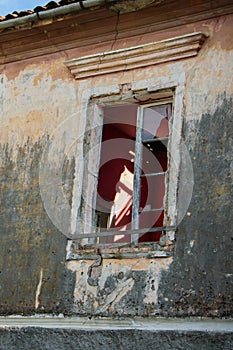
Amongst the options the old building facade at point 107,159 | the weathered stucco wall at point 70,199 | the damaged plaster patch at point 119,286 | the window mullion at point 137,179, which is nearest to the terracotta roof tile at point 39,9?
the old building facade at point 107,159

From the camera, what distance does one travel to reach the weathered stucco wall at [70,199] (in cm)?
626

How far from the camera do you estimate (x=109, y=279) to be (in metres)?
6.66

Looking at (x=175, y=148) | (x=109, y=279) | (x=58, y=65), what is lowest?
(x=109, y=279)

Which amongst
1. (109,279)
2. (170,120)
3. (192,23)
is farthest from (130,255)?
(192,23)

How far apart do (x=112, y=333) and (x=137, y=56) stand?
116 inches

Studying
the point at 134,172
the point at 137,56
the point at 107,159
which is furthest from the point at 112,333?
the point at 137,56

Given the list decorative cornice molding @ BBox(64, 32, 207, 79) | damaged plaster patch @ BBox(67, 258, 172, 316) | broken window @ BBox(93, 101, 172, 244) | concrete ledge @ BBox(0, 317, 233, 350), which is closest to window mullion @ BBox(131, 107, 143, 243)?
broken window @ BBox(93, 101, 172, 244)

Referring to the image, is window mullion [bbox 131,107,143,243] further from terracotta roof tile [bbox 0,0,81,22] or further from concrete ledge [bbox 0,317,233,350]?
terracotta roof tile [bbox 0,0,81,22]

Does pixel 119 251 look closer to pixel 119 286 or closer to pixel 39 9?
pixel 119 286

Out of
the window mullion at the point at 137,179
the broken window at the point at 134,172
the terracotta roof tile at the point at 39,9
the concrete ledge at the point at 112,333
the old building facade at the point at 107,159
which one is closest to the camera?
the concrete ledge at the point at 112,333

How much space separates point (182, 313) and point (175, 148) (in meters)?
1.63

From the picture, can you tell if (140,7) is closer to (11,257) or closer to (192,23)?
(192,23)

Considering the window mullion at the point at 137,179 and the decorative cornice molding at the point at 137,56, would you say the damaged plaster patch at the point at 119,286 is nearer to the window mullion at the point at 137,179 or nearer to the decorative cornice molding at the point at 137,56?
the window mullion at the point at 137,179

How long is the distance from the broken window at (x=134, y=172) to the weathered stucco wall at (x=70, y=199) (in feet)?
1.18
